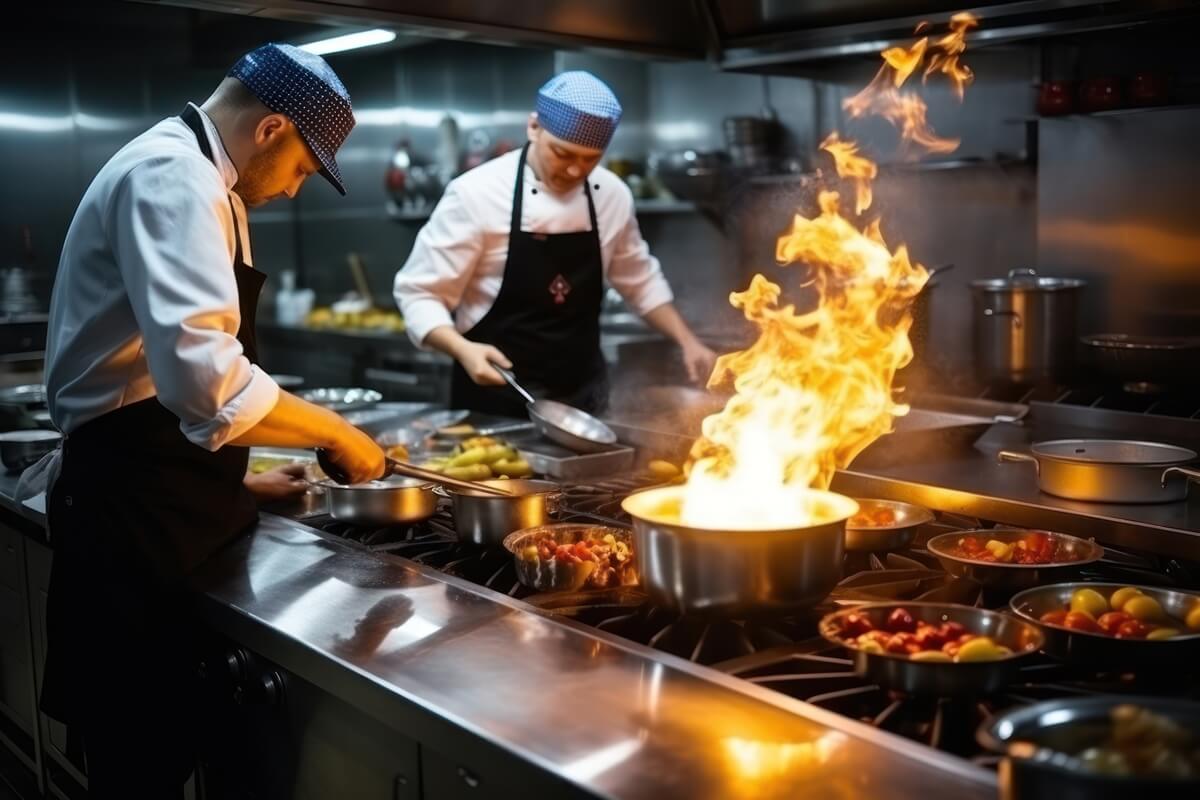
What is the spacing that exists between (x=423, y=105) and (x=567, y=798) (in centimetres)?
656

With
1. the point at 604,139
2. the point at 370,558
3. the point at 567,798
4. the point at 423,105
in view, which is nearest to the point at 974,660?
the point at 567,798

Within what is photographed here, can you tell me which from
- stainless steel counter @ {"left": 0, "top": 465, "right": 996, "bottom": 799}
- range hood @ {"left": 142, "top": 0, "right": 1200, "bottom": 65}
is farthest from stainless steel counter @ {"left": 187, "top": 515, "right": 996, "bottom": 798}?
range hood @ {"left": 142, "top": 0, "right": 1200, "bottom": 65}

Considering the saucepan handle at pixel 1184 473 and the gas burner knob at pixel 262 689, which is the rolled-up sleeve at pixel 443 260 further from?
the saucepan handle at pixel 1184 473

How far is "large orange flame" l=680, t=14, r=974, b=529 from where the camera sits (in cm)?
197

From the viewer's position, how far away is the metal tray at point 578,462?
9.66ft

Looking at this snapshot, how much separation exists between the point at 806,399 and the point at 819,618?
59cm

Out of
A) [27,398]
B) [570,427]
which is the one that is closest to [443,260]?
[570,427]

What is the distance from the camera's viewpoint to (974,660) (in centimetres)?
149

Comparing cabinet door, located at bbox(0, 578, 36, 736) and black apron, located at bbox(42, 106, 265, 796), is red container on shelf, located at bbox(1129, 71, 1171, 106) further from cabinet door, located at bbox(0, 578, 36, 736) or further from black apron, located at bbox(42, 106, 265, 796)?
cabinet door, located at bbox(0, 578, 36, 736)

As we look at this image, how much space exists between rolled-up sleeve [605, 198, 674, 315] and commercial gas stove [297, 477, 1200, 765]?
1.71 metres

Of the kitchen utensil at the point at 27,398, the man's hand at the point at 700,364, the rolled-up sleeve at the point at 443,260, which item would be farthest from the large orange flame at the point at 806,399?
the kitchen utensil at the point at 27,398

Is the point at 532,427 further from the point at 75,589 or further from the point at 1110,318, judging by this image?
the point at 1110,318

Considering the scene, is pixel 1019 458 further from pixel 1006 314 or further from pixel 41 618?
pixel 41 618

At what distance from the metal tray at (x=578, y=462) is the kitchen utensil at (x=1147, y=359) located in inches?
54.7
